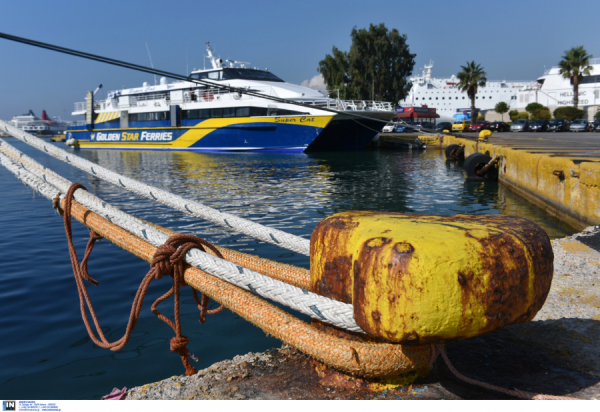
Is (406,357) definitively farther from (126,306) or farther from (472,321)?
(126,306)

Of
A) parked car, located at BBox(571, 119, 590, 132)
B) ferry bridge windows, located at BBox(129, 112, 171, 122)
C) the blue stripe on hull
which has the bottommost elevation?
the blue stripe on hull

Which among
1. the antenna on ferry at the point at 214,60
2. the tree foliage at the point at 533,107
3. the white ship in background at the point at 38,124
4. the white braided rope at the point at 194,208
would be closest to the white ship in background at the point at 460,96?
the tree foliage at the point at 533,107

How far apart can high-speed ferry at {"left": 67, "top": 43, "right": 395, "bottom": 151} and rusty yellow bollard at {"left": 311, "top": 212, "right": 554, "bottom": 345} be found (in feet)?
61.2

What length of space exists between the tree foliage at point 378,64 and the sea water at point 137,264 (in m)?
29.6

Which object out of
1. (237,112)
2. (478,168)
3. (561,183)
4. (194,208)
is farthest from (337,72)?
(194,208)

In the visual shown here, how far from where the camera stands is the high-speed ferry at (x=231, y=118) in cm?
2281

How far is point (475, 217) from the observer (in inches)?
67.4

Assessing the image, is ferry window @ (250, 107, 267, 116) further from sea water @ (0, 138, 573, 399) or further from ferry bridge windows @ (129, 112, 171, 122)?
sea water @ (0, 138, 573, 399)

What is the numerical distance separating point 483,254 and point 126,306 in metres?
3.49

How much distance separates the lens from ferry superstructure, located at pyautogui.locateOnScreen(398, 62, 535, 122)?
63.1 metres

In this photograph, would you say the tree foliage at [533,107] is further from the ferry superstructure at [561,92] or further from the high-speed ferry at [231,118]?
the high-speed ferry at [231,118]

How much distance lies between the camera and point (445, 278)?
1.29m

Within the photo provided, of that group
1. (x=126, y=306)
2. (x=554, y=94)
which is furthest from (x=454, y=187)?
(x=554, y=94)

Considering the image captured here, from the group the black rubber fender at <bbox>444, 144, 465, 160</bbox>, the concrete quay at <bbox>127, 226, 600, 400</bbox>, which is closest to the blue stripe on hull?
the black rubber fender at <bbox>444, 144, 465, 160</bbox>
